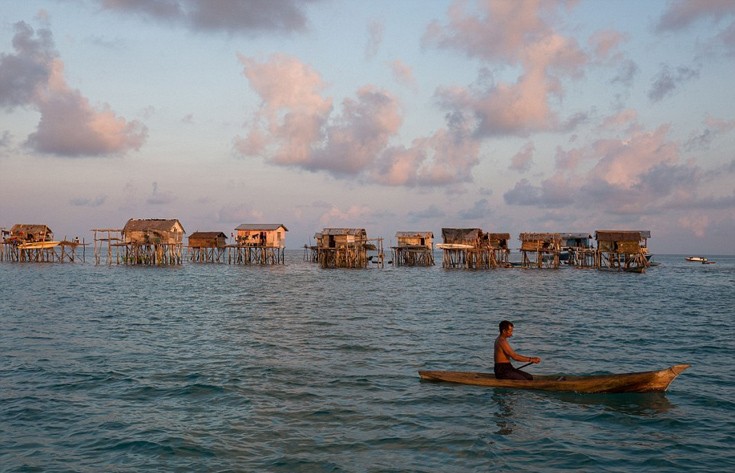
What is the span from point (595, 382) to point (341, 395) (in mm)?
6005

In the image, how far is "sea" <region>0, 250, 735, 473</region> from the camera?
10.1m

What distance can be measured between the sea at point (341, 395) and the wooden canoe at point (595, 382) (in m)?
0.22

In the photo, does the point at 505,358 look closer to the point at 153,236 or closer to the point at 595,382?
the point at 595,382

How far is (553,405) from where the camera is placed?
13.2 m

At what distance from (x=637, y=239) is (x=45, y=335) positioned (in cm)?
6057

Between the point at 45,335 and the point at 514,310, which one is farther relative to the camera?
the point at 514,310

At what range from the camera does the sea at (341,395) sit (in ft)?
33.1

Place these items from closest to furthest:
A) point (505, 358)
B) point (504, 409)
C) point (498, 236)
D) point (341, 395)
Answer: point (504, 409) → point (341, 395) → point (505, 358) → point (498, 236)

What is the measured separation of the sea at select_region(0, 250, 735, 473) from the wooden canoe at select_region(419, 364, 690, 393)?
22 centimetres

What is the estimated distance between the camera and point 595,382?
13.7m

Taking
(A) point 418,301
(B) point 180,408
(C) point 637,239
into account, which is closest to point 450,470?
(B) point 180,408

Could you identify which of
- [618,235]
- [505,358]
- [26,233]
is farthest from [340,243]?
[505,358]

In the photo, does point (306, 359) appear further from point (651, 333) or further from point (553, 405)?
point (651, 333)

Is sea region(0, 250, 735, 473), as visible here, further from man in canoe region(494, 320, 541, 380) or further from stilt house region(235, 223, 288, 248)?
stilt house region(235, 223, 288, 248)
